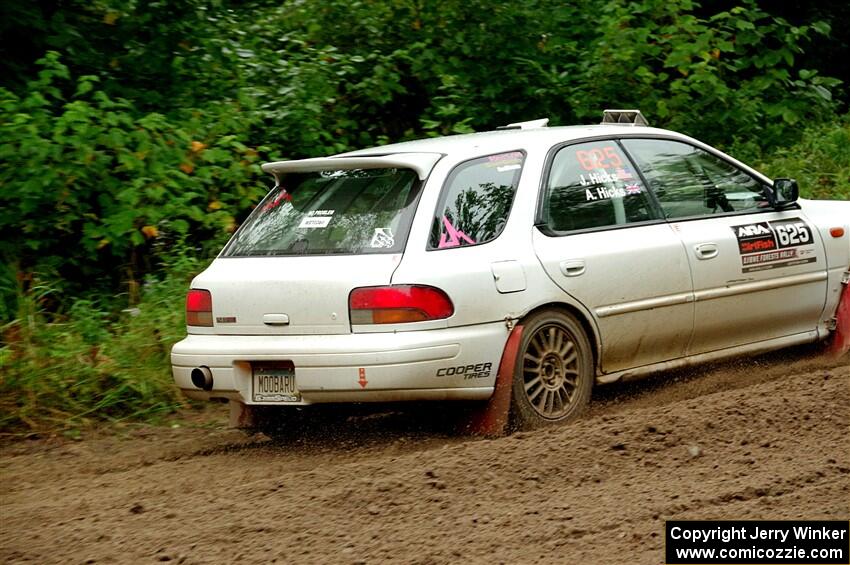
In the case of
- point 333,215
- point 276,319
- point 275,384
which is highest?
point 333,215

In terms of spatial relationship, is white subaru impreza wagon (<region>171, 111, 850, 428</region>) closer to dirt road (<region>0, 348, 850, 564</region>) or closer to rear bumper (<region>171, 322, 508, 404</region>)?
rear bumper (<region>171, 322, 508, 404</region>)

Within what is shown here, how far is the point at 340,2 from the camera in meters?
12.0

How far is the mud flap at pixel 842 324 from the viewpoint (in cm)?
789

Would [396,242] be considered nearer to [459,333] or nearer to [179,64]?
[459,333]

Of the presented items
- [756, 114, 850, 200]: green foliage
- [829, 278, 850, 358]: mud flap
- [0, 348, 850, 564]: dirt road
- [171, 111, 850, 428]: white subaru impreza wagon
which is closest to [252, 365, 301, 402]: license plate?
[171, 111, 850, 428]: white subaru impreza wagon

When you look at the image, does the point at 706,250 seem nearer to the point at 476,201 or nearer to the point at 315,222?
the point at 476,201

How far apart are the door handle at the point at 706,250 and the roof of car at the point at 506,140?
29.7 inches

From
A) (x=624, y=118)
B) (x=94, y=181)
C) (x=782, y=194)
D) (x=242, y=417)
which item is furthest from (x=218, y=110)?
(x=782, y=194)

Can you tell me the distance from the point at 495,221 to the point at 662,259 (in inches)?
43.2

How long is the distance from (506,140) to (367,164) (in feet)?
2.68

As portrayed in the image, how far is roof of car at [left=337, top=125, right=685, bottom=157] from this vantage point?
6656 millimetres

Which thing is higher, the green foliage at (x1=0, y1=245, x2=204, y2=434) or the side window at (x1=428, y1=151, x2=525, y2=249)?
the side window at (x1=428, y1=151, x2=525, y2=249)

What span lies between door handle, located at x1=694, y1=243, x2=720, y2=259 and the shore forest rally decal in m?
0.23

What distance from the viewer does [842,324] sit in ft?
25.9
